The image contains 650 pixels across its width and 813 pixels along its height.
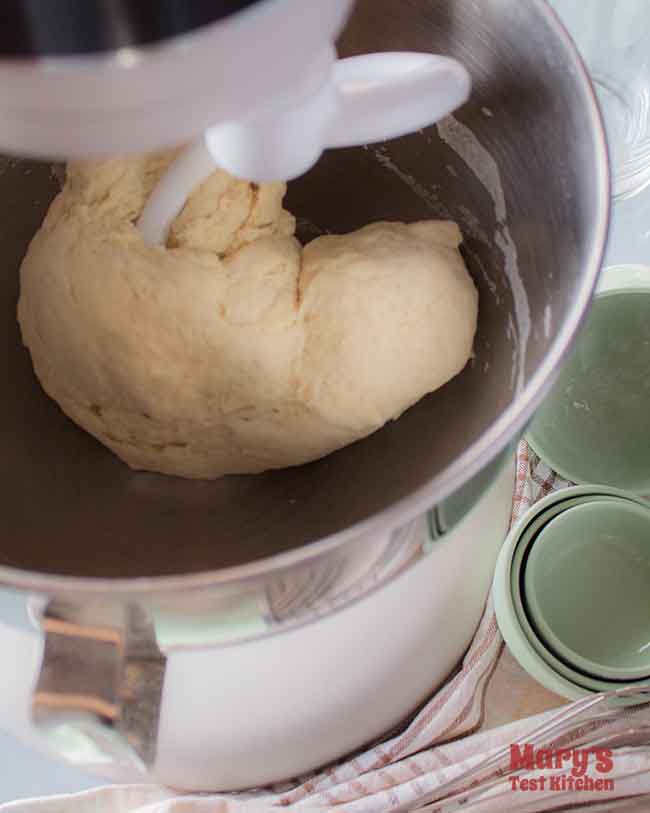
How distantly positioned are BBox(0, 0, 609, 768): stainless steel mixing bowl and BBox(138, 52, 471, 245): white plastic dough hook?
9 cm

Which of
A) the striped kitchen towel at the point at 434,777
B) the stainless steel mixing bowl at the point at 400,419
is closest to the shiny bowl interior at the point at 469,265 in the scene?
the stainless steel mixing bowl at the point at 400,419

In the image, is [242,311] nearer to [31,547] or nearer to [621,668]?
[31,547]

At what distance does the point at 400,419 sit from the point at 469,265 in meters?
0.11

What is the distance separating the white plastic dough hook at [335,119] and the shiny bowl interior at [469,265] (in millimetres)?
87

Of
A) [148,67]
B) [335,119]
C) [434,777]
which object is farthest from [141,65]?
[434,777]

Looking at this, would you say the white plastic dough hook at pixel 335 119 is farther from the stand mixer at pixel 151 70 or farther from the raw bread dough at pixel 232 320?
the raw bread dough at pixel 232 320

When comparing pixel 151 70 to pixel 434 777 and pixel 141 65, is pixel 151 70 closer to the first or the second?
pixel 141 65

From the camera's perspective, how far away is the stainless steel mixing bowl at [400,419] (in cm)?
43

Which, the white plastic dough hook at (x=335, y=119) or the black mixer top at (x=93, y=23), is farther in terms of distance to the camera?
the white plastic dough hook at (x=335, y=119)

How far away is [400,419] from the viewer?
63 centimetres

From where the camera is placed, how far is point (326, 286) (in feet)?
1.93

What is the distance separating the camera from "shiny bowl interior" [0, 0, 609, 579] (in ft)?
1.63

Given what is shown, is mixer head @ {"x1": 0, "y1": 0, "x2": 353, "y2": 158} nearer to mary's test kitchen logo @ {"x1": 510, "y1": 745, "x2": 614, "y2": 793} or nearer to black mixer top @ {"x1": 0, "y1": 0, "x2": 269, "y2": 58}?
black mixer top @ {"x1": 0, "y1": 0, "x2": 269, "y2": 58}

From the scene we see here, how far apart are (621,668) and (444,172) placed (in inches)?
13.6
